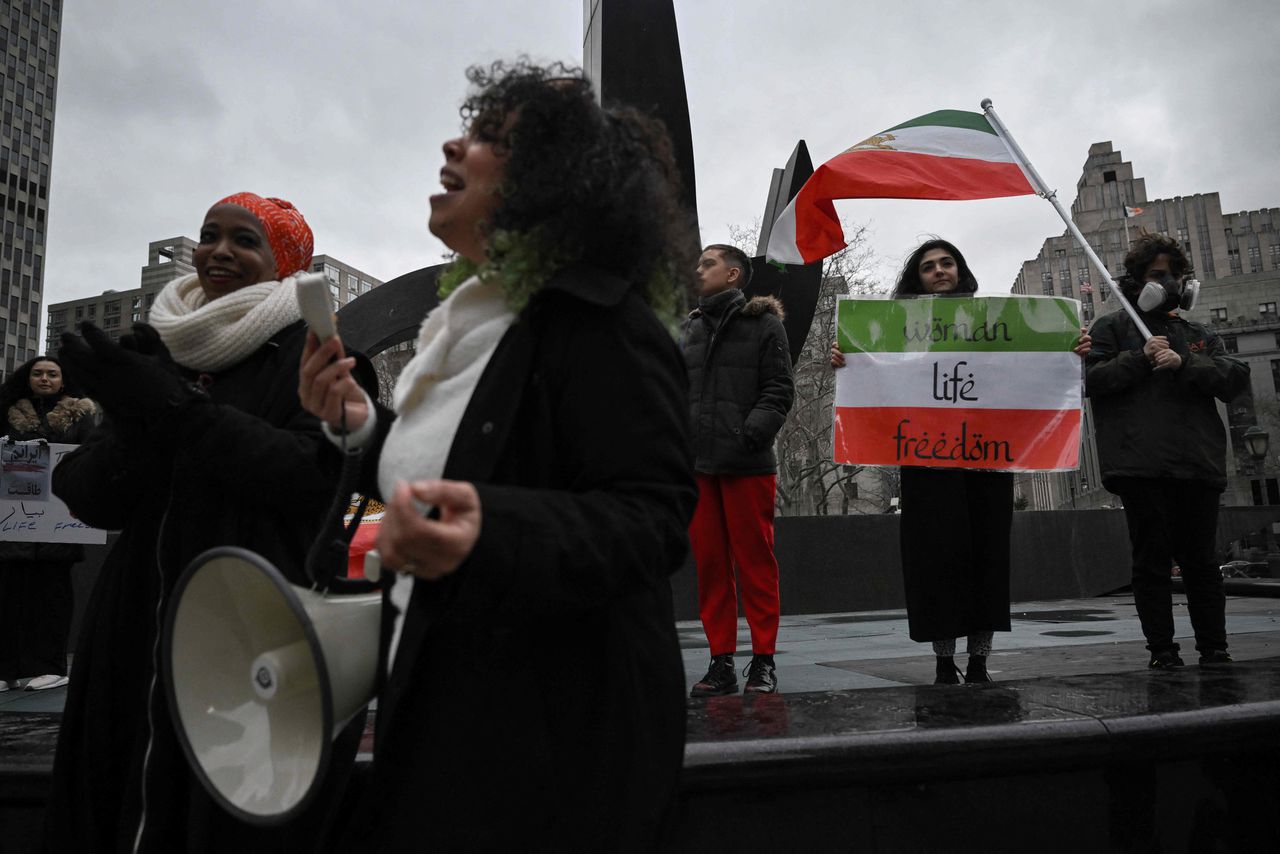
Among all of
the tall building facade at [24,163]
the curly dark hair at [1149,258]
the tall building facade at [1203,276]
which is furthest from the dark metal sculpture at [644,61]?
the tall building facade at [24,163]

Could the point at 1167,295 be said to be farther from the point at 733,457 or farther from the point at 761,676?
the point at 761,676

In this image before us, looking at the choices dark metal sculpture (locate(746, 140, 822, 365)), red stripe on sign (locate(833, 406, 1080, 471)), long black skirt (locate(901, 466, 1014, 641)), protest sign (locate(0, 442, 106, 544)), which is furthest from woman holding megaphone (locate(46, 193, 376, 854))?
dark metal sculpture (locate(746, 140, 822, 365))

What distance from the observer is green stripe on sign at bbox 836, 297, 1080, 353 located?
430 cm

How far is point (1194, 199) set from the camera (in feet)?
317

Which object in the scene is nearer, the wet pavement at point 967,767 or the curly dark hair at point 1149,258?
the wet pavement at point 967,767

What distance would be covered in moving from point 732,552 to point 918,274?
5.66 ft

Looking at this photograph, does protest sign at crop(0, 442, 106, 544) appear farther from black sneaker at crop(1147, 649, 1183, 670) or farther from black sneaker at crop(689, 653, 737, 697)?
black sneaker at crop(1147, 649, 1183, 670)

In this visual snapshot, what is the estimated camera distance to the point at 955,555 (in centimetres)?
373

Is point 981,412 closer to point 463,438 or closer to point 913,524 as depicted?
point 913,524

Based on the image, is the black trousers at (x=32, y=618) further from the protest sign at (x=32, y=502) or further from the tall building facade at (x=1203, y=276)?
the tall building facade at (x=1203, y=276)

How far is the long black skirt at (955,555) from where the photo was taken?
370 centimetres

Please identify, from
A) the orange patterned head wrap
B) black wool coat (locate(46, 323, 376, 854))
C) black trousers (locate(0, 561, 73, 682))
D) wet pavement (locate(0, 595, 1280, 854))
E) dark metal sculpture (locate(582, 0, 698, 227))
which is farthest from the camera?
dark metal sculpture (locate(582, 0, 698, 227))

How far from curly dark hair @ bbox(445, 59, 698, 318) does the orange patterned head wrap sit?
95 cm

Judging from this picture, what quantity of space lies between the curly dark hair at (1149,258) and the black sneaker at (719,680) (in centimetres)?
279
